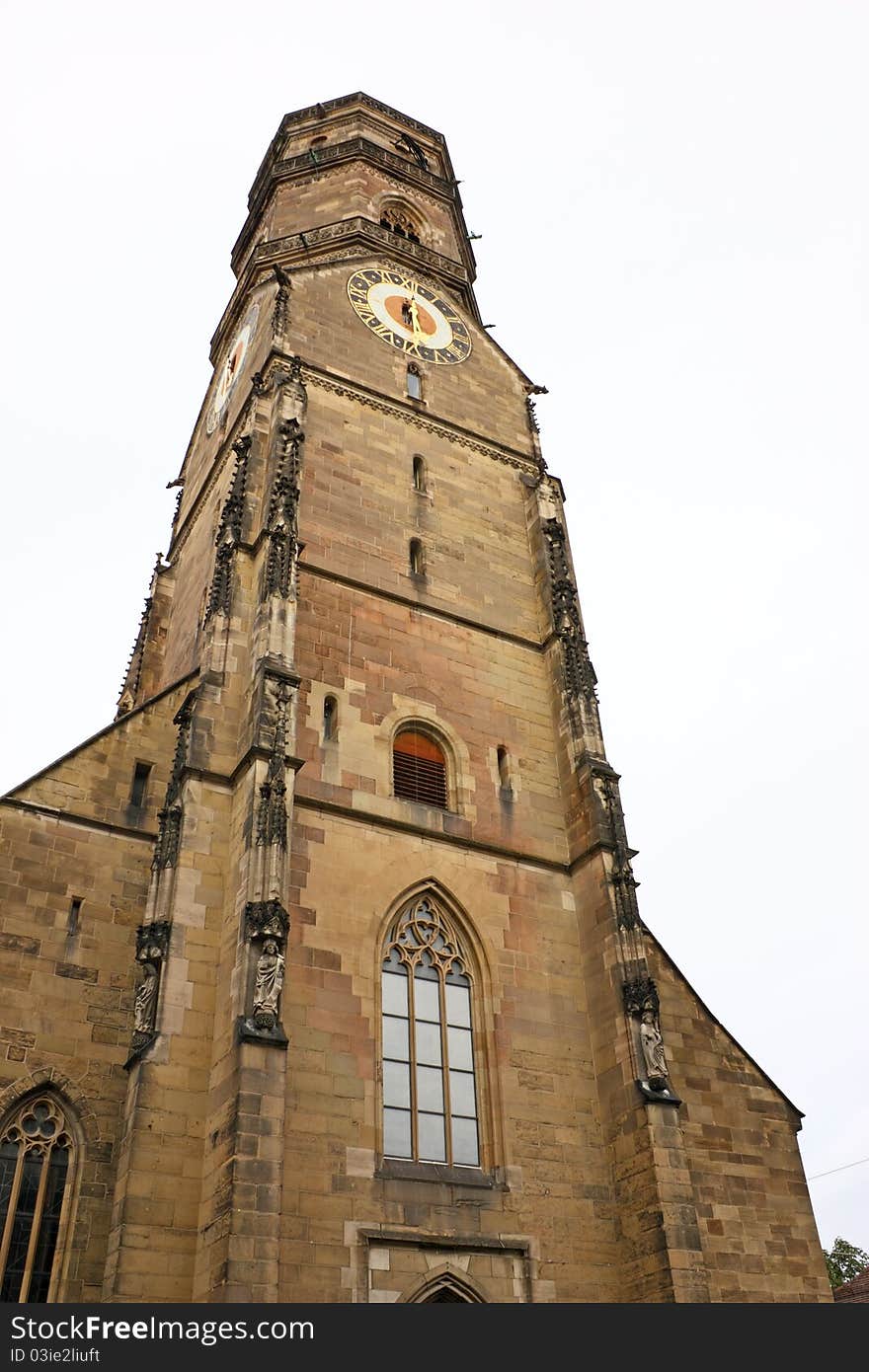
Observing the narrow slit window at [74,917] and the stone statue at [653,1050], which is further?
the narrow slit window at [74,917]

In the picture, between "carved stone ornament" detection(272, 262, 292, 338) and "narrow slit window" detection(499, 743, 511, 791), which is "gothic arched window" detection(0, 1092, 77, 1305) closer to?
"narrow slit window" detection(499, 743, 511, 791)

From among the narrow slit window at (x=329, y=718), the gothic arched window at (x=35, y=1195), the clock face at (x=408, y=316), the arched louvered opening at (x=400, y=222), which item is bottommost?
the gothic arched window at (x=35, y=1195)

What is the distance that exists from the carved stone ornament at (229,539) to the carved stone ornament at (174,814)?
1.73m

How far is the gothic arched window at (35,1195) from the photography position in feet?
36.5

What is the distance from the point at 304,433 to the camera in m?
17.6

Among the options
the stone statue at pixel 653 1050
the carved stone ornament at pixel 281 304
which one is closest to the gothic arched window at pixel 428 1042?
the stone statue at pixel 653 1050

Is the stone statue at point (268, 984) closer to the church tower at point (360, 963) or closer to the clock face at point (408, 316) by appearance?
the church tower at point (360, 963)

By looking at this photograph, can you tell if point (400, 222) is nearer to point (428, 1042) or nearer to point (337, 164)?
point (337, 164)

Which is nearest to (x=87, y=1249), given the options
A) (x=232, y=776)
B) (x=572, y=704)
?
(x=232, y=776)

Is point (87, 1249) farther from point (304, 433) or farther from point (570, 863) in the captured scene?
point (304, 433)

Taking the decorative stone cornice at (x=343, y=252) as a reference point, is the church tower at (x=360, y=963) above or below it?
below

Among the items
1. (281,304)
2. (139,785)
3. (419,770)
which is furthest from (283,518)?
(281,304)

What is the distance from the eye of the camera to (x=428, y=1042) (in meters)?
13.1

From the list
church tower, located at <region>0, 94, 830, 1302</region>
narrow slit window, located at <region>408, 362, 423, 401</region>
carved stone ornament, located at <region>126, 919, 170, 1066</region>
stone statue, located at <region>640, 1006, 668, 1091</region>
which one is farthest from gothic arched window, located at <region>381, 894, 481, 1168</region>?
narrow slit window, located at <region>408, 362, 423, 401</region>
